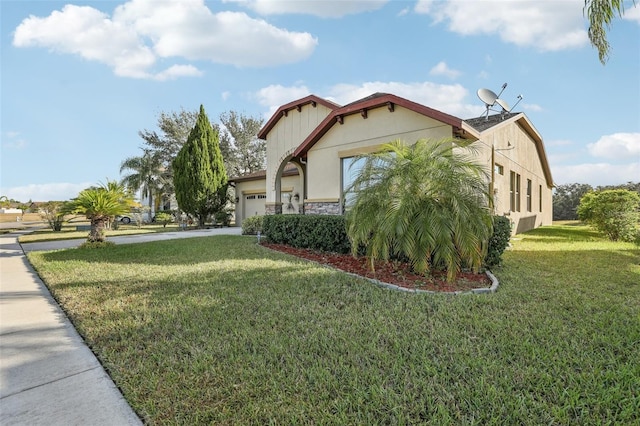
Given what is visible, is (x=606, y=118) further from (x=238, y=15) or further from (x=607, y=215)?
(x=238, y=15)

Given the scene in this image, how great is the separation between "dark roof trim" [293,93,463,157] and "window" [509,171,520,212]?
24.4 ft

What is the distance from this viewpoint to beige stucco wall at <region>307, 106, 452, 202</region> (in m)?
9.72

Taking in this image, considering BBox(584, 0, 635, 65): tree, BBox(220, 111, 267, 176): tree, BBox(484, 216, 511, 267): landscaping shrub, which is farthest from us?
BBox(220, 111, 267, 176): tree

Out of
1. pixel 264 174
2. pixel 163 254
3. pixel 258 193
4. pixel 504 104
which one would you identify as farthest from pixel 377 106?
pixel 258 193

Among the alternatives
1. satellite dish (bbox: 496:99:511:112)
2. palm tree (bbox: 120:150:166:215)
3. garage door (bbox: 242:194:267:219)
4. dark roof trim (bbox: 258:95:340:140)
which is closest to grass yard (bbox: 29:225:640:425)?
satellite dish (bbox: 496:99:511:112)

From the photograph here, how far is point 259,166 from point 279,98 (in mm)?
15221

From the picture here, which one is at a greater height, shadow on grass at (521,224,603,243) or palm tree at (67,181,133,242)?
palm tree at (67,181,133,242)

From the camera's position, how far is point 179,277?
6488 millimetres

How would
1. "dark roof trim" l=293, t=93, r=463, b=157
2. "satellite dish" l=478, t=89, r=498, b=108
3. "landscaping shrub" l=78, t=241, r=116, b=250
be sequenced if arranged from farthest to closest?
"satellite dish" l=478, t=89, r=498, b=108 → "landscaping shrub" l=78, t=241, r=116, b=250 → "dark roof trim" l=293, t=93, r=463, b=157

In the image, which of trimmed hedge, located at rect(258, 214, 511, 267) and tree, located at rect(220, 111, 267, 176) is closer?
trimmed hedge, located at rect(258, 214, 511, 267)

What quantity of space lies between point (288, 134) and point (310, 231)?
8841 mm

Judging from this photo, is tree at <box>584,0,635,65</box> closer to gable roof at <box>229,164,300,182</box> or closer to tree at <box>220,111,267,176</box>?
gable roof at <box>229,164,300,182</box>

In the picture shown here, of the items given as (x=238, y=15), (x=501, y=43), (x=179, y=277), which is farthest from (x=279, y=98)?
(x=179, y=277)

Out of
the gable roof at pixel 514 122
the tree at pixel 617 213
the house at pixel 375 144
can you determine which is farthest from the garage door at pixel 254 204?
the tree at pixel 617 213
